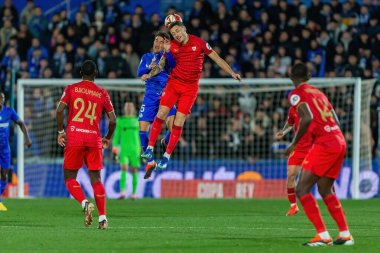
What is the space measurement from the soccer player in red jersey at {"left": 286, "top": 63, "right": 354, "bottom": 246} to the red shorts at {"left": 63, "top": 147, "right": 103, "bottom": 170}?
3392mm

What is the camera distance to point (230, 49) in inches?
1103

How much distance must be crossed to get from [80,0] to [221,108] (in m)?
6.90

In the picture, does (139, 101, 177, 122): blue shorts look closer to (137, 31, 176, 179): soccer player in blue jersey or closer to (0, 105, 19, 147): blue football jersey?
(137, 31, 176, 179): soccer player in blue jersey

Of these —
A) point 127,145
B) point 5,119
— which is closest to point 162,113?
point 5,119

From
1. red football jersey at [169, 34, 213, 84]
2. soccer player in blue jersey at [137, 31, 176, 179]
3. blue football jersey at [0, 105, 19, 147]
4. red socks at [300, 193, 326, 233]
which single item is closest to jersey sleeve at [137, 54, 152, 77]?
soccer player in blue jersey at [137, 31, 176, 179]

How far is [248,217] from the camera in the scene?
17.1 m

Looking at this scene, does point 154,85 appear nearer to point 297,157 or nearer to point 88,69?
point 297,157

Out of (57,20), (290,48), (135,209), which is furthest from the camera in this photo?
(57,20)

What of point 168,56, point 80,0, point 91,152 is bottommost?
point 91,152

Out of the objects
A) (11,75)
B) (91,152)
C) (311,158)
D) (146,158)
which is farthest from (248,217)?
(11,75)

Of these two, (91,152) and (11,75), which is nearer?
(91,152)

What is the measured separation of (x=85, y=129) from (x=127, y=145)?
10.8 m

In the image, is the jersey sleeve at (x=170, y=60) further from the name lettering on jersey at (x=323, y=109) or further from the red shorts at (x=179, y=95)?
the name lettering on jersey at (x=323, y=109)

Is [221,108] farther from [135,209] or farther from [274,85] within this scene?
[135,209]
